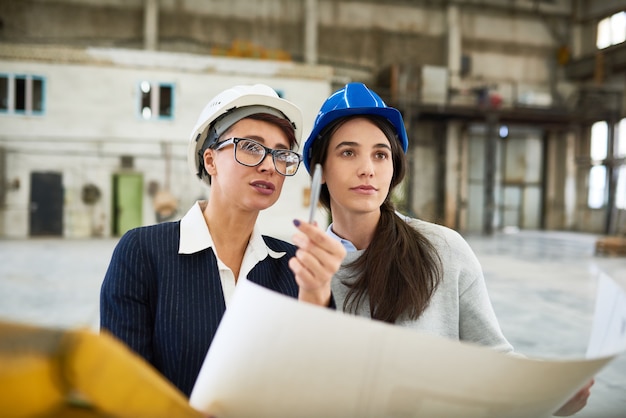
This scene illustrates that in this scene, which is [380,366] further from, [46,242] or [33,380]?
[46,242]

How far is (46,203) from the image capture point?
1307cm

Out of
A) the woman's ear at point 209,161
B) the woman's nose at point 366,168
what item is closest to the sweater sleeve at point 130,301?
the woman's ear at point 209,161

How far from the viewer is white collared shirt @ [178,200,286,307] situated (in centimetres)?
132

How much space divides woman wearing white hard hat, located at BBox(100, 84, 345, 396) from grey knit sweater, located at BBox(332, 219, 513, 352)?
0.22 m

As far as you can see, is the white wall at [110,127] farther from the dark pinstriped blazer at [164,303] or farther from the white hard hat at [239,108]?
the dark pinstriped blazer at [164,303]

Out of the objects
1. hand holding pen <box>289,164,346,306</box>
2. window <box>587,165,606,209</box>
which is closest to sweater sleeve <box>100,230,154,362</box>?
hand holding pen <box>289,164,346,306</box>

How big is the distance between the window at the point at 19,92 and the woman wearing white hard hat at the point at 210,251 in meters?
14.1

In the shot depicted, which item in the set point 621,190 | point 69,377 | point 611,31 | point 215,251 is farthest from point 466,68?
point 69,377

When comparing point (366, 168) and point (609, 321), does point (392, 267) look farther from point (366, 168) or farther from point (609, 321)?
point (609, 321)

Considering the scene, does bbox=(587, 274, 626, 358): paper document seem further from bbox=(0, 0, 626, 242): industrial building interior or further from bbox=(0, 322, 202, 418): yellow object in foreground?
bbox=(0, 0, 626, 242): industrial building interior

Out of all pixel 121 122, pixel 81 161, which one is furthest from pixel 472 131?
pixel 81 161

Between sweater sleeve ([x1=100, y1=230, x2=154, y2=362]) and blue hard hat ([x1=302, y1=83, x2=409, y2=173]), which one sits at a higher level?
blue hard hat ([x1=302, y1=83, x2=409, y2=173])

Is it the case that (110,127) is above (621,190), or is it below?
above

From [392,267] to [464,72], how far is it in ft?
59.0
